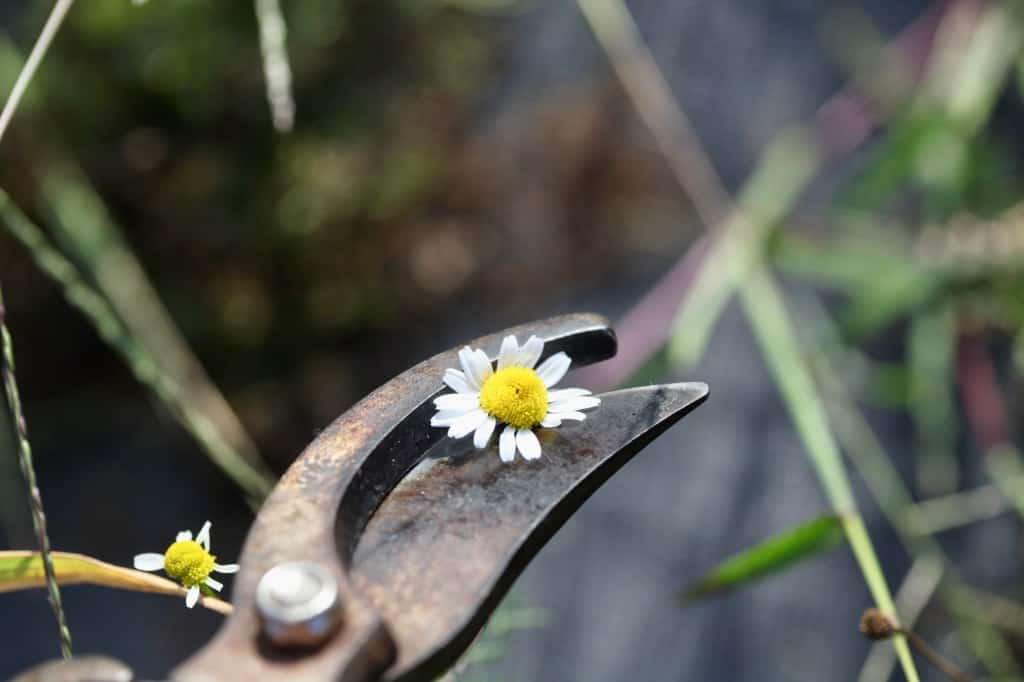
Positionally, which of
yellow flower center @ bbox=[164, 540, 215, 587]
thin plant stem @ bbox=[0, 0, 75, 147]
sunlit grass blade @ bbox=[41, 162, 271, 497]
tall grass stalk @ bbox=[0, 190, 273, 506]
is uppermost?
sunlit grass blade @ bbox=[41, 162, 271, 497]

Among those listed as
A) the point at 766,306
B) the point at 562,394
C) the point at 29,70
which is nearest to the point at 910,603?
the point at 766,306

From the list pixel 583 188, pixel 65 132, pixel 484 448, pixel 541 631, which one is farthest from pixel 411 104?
pixel 484 448

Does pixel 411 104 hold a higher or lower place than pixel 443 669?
higher

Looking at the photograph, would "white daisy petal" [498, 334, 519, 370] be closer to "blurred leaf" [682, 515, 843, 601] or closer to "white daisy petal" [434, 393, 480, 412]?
"white daisy petal" [434, 393, 480, 412]

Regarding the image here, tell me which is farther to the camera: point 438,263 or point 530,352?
point 438,263

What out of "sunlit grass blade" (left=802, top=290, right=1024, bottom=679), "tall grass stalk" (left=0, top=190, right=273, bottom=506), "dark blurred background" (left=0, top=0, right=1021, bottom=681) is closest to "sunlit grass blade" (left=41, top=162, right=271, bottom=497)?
"dark blurred background" (left=0, top=0, right=1021, bottom=681)

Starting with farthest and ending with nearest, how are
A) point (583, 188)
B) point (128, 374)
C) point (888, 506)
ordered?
point (583, 188) < point (128, 374) < point (888, 506)

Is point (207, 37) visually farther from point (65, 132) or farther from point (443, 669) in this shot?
point (443, 669)

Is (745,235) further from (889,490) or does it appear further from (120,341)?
(120,341)
